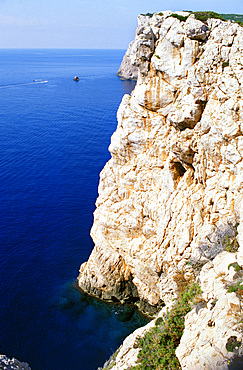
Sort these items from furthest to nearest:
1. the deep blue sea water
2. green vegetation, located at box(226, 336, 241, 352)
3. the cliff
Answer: the deep blue sea water
the cliff
green vegetation, located at box(226, 336, 241, 352)

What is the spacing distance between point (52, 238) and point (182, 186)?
2745 centimetres

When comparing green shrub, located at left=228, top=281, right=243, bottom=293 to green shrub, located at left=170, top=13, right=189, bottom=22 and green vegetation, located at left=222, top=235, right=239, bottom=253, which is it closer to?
green vegetation, located at left=222, top=235, right=239, bottom=253

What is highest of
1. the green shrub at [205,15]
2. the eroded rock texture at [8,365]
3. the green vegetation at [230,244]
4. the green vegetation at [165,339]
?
the green shrub at [205,15]

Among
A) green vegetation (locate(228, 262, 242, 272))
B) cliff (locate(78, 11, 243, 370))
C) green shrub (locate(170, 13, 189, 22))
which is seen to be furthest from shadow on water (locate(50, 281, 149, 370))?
green shrub (locate(170, 13, 189, 22))

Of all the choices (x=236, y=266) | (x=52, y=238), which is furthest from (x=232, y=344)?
(x=52, y=238)

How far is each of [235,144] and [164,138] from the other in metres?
8.94

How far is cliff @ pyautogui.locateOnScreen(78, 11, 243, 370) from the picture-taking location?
64.1ft

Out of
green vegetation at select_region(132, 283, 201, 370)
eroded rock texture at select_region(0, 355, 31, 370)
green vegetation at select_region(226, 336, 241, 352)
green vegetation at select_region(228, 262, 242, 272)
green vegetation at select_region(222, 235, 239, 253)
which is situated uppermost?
green vegetation at select_region(228, 262, 242, 272)

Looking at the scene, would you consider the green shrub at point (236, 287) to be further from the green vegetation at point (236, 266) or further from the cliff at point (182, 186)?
the green vegetation at point (236, 266)

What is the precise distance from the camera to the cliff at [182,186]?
19531 millimetres

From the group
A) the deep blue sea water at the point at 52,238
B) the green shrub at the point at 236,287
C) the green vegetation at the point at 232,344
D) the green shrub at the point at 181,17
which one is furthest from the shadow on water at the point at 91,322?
the green shrub at the point at 181,17

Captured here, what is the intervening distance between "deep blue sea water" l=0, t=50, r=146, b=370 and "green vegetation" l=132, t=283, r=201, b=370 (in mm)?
11521

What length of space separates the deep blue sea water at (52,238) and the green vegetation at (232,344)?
72.7 feet

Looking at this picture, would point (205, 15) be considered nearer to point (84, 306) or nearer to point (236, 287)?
point (236, 287)
